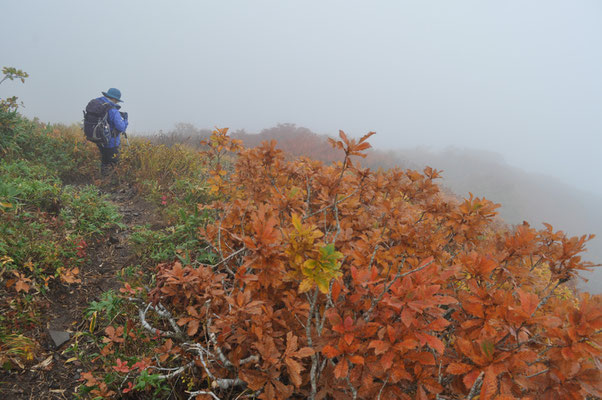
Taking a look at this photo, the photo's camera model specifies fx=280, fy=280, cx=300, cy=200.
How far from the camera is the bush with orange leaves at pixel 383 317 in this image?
1046mm

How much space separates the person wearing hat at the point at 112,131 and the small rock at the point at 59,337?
13.9ft

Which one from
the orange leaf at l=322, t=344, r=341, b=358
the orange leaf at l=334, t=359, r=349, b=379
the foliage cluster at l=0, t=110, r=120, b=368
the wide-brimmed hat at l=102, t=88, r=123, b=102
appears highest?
the wide-brimmed hat at l=102, t=88, r=123, b=102

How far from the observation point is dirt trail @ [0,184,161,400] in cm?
192

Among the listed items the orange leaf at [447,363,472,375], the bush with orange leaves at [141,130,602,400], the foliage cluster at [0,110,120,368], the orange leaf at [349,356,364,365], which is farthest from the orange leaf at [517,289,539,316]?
the foliage cluster at [0,110,120,368]

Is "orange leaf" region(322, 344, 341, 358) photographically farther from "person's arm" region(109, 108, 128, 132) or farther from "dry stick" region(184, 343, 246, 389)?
"person's arm" region(109, 108, 128, 132)

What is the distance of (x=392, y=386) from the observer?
1.21 metres

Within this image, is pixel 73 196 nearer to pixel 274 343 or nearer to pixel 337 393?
pixel 274 343

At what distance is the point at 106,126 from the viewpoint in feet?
17.7

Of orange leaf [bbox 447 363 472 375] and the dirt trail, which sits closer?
orange leaf [bbox 447 363 472 375]

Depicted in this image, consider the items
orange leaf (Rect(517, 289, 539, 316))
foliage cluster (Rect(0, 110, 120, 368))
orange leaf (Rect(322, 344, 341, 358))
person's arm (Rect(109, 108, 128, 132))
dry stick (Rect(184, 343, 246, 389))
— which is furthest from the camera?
person's arm (Rect(109, 108, 128, 132))

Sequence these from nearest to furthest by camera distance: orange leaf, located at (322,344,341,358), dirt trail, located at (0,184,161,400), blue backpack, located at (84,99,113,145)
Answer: orange leaf, located at (322,344,341,358) → dirt trail, located at (0,184,161,400) → blue backpack, located at (84,99,113,145)

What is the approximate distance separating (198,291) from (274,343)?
0.63 metres

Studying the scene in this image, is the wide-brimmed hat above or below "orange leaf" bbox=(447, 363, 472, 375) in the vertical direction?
above

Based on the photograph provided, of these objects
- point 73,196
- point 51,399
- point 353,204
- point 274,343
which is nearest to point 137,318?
point 51,399
